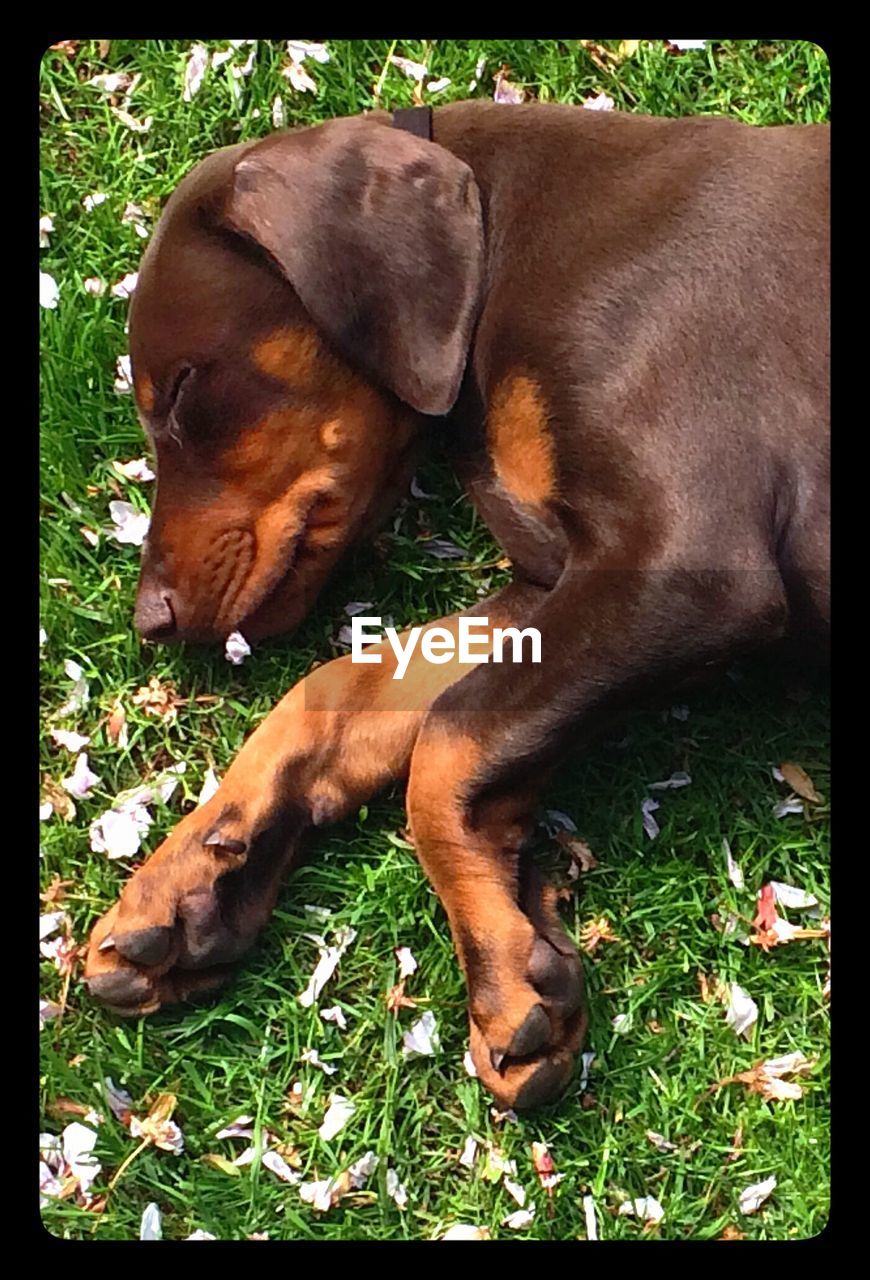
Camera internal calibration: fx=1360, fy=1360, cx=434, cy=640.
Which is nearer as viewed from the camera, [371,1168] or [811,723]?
[371,1168]

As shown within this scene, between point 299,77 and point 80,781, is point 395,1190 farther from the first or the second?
point 299,77

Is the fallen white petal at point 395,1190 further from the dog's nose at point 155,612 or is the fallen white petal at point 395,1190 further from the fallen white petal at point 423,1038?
the dog's nose at point 155,612

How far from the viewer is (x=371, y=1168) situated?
9.75 ft

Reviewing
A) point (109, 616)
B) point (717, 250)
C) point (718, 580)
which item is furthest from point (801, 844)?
point (109, 616)

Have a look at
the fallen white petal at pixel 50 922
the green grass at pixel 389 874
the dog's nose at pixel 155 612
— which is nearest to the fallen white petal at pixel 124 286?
the green grass at pixel 389 874

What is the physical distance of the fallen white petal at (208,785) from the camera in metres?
3.21

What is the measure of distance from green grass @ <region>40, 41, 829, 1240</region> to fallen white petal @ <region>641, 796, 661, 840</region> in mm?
19

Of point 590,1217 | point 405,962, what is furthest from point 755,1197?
point 405,962

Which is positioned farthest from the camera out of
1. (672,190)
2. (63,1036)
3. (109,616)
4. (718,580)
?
(109,616)

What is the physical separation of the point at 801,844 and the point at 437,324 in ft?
4.77

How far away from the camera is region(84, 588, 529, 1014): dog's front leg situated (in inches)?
116

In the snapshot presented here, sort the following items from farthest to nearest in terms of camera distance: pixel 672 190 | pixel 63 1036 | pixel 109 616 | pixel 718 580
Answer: pixel 109 616, pixel 63 1036, pixel 672 190, pixel 718 580

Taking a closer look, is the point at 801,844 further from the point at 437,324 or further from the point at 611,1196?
the point at 437,324

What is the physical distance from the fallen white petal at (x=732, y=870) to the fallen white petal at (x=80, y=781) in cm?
149
